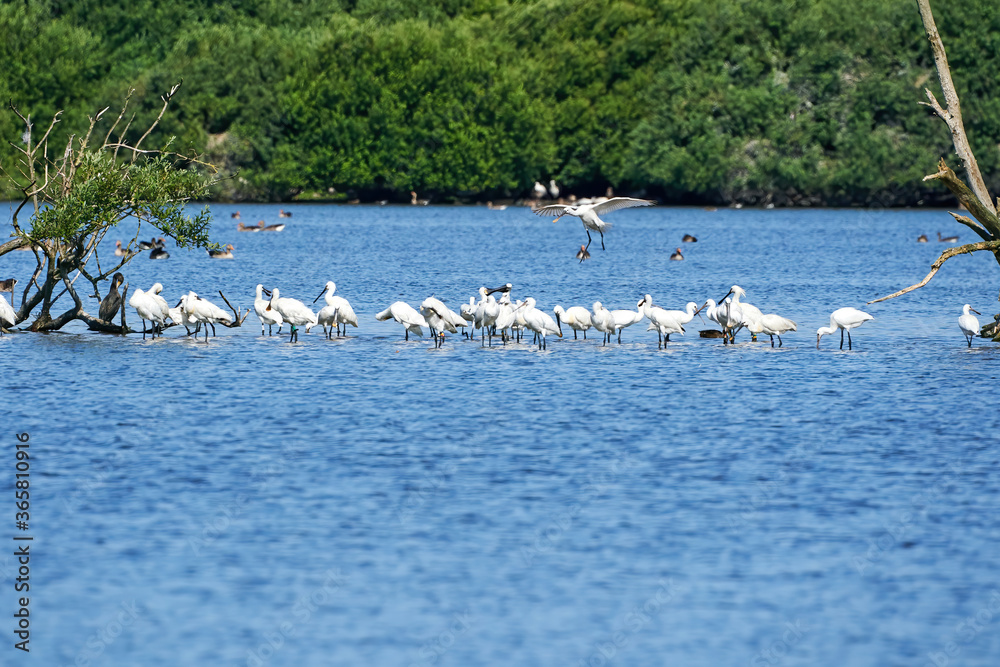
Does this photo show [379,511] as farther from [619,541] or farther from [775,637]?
[775,637]

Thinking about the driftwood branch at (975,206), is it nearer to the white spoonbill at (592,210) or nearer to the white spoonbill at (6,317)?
the white spoonbill at (592,210)

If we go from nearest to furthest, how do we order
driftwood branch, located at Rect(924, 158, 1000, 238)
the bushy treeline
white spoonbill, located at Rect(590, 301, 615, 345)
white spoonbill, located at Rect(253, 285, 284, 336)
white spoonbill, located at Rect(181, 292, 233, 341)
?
driftwood branch, located at Rect(924, 158, 1000, 238) < white spoonbill, located at Rect(590, 301, 615, 345) < white spoonbill, located at Rect(181, 292, 233, 341) < white spoonbill, located at Rect(253, 285, 284, 336) < the bushy treeline

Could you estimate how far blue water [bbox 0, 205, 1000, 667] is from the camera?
9.87 meters

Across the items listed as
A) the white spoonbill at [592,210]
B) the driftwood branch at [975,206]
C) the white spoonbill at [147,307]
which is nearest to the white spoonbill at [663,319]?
the white spoonbill at [592,210]

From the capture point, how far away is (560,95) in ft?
347

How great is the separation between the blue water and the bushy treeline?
223 feet

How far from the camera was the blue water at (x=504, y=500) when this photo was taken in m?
9.87

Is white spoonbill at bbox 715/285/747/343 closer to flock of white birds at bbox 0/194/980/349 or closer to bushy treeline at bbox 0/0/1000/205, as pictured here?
flock of white birds at bbox 0/194/980/349

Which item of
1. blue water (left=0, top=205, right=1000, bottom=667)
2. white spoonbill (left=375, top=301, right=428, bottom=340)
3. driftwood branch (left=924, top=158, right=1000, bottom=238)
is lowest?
blue water (left=0, top=205, right=1000, bottom=667)

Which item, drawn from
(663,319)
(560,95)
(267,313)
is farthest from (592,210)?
(560,95)

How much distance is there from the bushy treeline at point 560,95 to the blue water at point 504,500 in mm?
A: 68034

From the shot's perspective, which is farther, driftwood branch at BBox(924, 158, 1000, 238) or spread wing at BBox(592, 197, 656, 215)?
spread wing at BBox(592, 197, 656, 215)

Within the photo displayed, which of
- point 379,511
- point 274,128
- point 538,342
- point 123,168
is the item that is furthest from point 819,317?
point 274,128

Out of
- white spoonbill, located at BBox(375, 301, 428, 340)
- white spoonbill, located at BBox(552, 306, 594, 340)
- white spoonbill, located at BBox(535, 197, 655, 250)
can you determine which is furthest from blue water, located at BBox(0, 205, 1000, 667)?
white spoonbill, located at BBox(535, 197, 655, 250)
